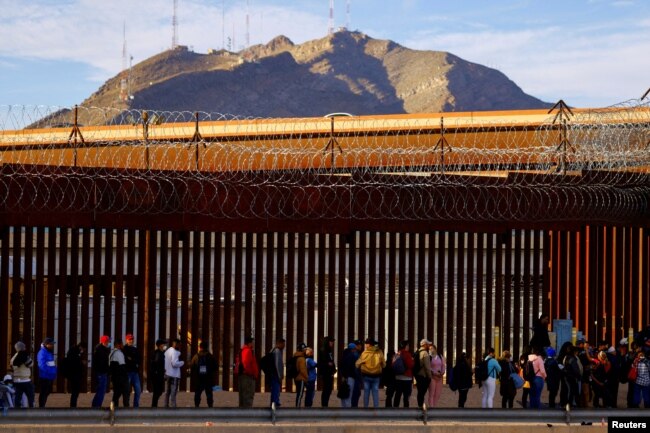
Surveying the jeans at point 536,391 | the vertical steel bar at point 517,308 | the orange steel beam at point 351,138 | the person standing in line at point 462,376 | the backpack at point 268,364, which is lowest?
the jeans at point 536,391

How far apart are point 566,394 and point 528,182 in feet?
12.1

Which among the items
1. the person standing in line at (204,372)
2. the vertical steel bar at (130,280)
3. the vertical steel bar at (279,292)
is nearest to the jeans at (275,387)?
the person standing in line at (204,372)

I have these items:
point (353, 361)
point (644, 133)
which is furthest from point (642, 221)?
point (353, 361)

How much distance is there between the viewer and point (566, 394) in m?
15.5

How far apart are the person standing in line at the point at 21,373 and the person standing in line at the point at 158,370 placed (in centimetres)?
158

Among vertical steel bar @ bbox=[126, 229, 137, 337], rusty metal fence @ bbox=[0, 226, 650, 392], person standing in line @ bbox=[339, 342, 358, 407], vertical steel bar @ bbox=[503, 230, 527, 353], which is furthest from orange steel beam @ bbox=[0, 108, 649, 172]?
person standing in line @ bbox=[339, 342, 358, 407]

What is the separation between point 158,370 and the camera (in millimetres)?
14695

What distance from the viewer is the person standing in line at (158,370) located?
1466cm

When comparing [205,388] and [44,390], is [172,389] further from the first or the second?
[44,390]

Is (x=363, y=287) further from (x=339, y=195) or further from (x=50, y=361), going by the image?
(x=50, y=361)

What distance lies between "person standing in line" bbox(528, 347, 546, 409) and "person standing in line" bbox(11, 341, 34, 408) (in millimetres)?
6288

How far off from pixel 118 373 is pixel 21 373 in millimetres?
1191

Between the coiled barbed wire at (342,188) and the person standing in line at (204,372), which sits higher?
the coiled barbed wire at (342,188)

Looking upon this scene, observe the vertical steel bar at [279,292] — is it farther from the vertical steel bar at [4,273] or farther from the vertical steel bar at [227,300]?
the vertical steel bar at [4,273]
